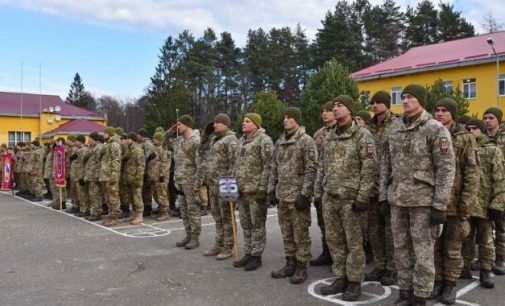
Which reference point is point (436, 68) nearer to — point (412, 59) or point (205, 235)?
point (412, 59)

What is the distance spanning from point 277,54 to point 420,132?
52.3m

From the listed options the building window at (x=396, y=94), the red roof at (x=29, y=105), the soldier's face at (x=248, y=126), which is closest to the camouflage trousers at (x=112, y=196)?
the soldier's face at (x=248, y=126)

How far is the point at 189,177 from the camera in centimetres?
818

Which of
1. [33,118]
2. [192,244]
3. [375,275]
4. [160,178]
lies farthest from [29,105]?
[375,275]

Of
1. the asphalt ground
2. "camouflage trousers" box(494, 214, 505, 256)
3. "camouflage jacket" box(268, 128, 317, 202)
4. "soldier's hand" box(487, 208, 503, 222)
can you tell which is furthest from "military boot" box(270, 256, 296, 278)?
"camouflage trousers" box(494, 214, 505, 256)

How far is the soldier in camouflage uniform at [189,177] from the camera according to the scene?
808 cm

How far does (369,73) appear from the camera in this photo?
3725 centimetres

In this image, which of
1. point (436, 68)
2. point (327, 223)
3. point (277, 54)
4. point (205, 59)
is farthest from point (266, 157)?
point (205, 59)

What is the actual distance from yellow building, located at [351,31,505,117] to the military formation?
2580cm

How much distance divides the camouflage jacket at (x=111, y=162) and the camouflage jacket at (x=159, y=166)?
1.22 meters

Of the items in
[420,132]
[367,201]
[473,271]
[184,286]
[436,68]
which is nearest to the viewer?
[420,132]

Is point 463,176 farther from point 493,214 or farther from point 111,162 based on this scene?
point 111,162

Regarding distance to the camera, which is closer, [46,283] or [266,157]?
[46,283]

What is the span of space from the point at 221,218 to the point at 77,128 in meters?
33.8
